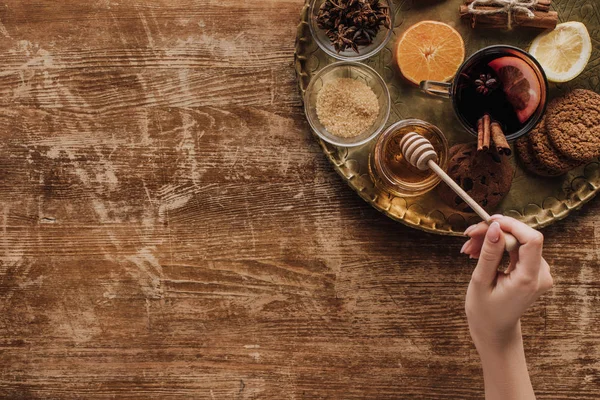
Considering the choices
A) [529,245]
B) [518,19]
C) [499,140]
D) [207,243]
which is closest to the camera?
[529,245]

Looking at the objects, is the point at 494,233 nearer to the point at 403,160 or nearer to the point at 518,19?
the point at 403,160

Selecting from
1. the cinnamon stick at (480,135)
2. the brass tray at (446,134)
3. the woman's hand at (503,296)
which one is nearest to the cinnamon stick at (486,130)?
the cinnamon stick at (480,135)

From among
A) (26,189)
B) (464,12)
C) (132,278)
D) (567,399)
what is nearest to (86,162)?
(26,189)

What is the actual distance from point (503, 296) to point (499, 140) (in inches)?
16.6

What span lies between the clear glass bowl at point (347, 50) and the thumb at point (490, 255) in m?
0.62

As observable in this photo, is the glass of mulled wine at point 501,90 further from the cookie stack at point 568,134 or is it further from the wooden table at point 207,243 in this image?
the wooden table at point 207,243

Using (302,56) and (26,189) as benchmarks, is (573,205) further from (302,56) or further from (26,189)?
(26,189)

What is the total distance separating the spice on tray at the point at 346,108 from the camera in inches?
59.1

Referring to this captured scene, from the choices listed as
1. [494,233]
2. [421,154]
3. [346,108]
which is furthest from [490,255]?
[346,108]

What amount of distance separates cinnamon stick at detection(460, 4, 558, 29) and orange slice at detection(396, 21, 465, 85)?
0.24 feet

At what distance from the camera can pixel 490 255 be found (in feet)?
3.95

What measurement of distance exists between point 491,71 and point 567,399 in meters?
1.06

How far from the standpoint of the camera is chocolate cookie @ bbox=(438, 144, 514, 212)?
1500 mm

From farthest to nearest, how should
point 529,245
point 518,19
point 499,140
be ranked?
point 518,19
point 499,140
point 529,245
